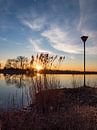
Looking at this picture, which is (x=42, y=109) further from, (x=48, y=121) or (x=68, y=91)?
(x=68, y=91)

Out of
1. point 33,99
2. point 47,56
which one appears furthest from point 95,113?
point 47,56

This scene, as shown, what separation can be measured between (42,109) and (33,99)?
0.97 m

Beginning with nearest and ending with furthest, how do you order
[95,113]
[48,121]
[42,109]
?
[48,121], [95,113], [42,109]

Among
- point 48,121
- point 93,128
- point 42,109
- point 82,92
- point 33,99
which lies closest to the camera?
point 93,128

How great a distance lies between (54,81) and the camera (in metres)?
9.55

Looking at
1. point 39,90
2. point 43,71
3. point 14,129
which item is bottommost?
point 14,129

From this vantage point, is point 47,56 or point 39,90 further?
point 47,56

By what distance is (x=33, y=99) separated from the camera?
338 inches

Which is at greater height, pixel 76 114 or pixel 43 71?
pixel 43 71

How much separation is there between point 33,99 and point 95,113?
2681mm

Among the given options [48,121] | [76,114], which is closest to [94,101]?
[76,114]

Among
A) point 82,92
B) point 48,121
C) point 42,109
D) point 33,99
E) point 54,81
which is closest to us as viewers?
point 48,121

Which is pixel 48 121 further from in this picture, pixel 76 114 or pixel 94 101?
pixel 94 101

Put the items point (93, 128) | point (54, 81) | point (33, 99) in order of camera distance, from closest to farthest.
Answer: point (93, 128) → point (33, 99) → point (54, 81)
